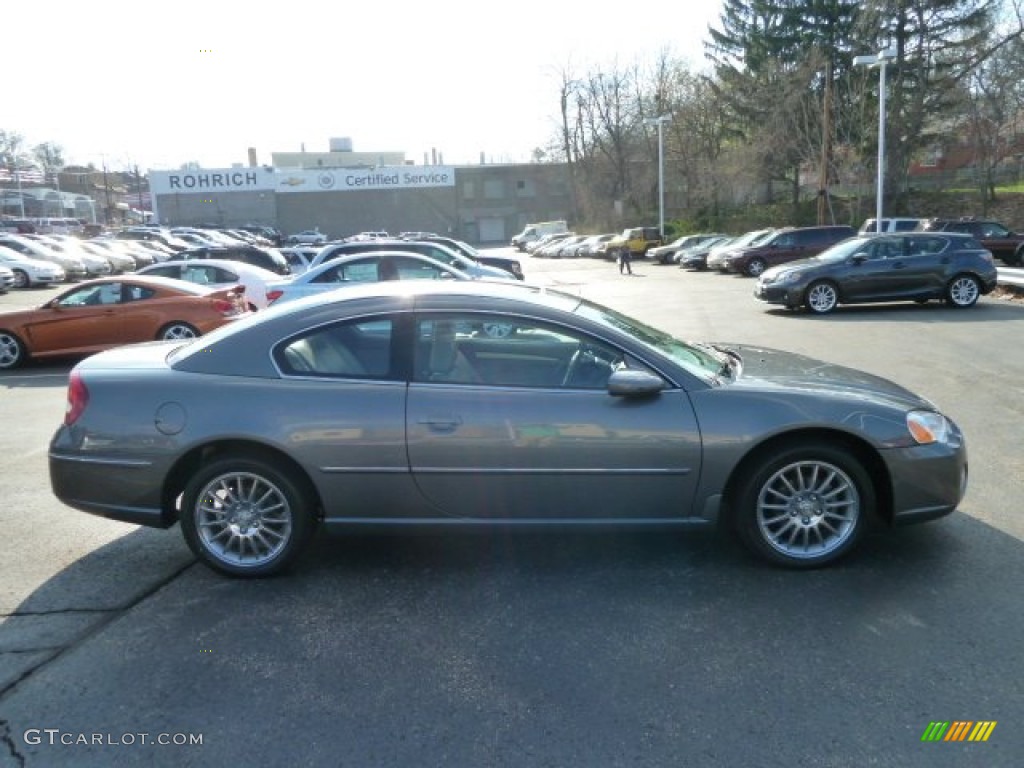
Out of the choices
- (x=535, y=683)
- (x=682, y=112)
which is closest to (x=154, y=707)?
(x=535, y=683)

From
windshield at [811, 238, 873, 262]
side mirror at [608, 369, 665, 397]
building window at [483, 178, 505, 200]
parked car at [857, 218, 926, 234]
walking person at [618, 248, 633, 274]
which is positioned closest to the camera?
side mirror at [608, 369, 665, 397]

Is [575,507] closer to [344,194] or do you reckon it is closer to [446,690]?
[446,690]

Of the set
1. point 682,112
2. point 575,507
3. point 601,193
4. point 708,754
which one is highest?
point 682,112

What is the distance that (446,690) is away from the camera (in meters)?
3.14

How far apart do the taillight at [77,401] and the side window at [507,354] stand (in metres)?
1.78

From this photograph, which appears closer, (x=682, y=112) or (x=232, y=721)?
(x=232, y=721)

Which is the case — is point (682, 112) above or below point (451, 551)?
above

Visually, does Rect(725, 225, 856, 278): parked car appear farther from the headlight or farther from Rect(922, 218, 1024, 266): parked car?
the headlight

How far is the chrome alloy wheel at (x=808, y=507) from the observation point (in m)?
4.06

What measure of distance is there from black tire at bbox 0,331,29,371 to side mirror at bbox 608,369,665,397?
35.8 ft

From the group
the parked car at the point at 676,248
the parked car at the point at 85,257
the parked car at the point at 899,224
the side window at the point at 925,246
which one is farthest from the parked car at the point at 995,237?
the parked car at the point at 85,257

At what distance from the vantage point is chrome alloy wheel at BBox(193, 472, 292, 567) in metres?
4.11

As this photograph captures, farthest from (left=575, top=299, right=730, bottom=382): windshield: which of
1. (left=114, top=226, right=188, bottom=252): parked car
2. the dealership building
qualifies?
the dealership building

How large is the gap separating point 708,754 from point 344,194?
76.7 metres
